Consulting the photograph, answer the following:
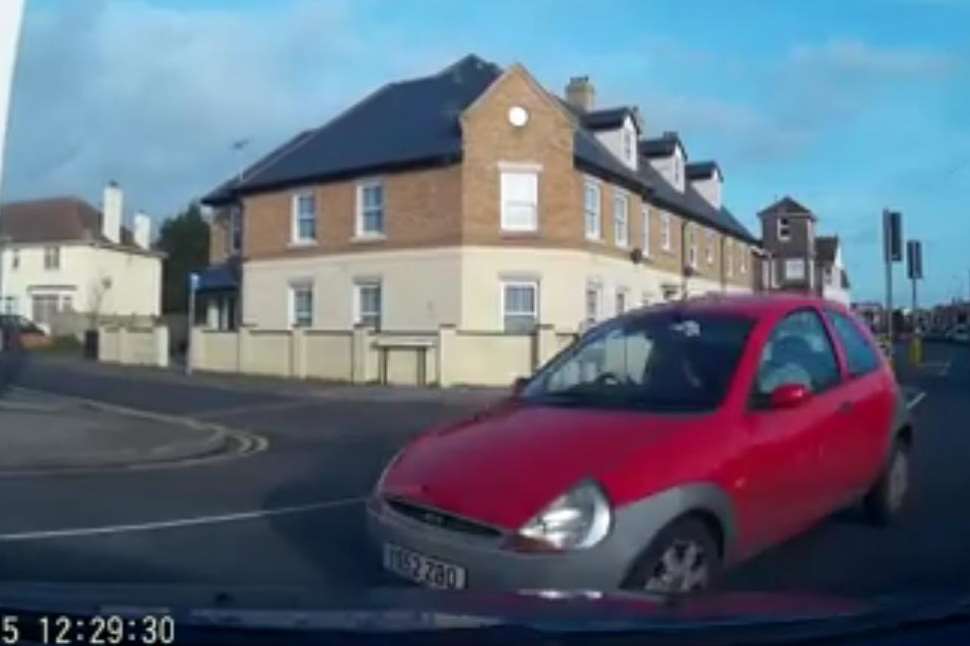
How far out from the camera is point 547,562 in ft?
15.0

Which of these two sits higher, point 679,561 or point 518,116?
point 518,116

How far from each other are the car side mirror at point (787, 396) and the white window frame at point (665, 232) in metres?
34.2

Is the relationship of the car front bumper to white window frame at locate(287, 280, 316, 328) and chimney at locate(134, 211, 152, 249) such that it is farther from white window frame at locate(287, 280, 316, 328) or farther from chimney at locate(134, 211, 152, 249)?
chimney at locate(134, 211, 152, 249)

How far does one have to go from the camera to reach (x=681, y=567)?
4.96 metres

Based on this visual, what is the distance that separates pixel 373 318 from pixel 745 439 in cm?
2748

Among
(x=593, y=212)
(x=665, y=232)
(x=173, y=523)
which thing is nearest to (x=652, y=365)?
(x=173, y=523)

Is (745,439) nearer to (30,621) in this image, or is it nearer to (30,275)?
(30,621)

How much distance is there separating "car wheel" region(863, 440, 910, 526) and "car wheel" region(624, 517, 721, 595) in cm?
281

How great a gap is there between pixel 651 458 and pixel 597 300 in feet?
92.5

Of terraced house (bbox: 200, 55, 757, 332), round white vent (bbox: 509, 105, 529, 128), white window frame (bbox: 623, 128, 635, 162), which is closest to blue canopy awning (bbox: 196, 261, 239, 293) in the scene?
terraced house (bbox: 200, 55, 757, 332)

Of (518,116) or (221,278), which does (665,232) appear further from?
(221,278)

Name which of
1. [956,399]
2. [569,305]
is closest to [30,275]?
[569,305]

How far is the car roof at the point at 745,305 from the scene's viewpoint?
6.46 m

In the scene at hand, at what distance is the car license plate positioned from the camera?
4.72 meters
